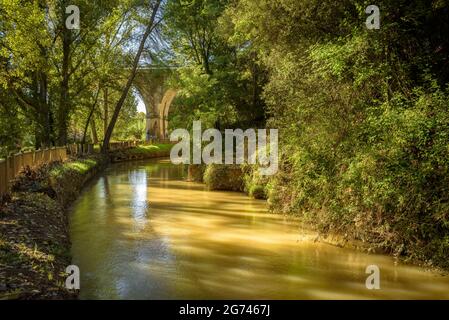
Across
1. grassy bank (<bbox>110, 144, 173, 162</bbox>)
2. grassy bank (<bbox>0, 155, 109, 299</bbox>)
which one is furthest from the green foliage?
grassy bank (<bbox>110, 144, 173, 162</bbox>)

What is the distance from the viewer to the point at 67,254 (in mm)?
7609

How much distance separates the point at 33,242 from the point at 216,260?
11.0 ft

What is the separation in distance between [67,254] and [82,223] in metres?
4.31

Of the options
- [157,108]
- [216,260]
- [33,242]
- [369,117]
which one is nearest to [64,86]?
[33,242]

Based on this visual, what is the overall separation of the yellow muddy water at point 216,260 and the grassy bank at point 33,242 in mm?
664

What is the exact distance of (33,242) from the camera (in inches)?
279

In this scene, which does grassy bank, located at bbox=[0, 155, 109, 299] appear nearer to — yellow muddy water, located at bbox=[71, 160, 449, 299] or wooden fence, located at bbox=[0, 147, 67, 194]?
wooden fence, located at bbox=[0, 147, 67, 194]

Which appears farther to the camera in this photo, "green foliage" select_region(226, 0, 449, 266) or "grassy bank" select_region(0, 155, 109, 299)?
"green foliage" select_region(226, 0, 449, 266)

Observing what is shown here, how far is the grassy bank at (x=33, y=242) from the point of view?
17.6 ft

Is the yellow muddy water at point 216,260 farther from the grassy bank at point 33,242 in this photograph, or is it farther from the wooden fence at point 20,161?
the wooden fence at point 20,161

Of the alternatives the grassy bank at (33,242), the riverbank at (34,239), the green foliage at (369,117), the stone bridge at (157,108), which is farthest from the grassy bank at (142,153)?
the green foliage at (369,117)

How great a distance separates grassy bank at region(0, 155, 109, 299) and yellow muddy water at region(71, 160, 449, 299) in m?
0.66

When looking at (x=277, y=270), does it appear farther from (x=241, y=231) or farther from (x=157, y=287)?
(x=241, y=231)

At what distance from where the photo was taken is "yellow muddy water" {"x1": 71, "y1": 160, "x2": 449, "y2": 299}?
689cm
